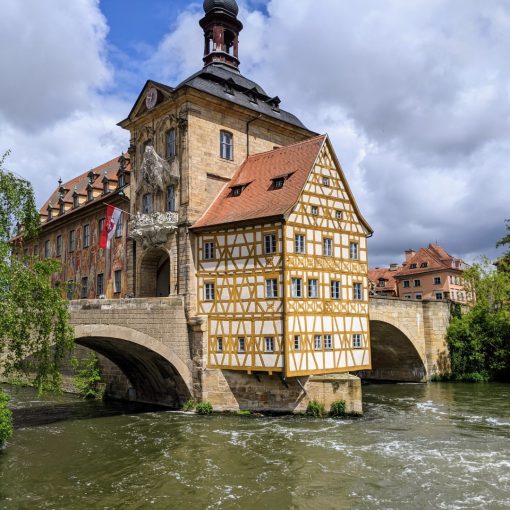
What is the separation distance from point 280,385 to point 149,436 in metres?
5.46

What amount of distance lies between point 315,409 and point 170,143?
12.8 metres

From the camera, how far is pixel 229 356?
2228 cm

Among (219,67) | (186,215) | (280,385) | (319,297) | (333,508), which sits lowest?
(333,508)

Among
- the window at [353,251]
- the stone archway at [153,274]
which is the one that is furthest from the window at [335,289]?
the stone archway at [153,274]

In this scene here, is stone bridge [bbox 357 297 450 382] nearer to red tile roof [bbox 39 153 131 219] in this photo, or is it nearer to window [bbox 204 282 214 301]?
window [bbox 204 282 214 301]

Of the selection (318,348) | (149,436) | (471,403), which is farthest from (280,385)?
(471,403)

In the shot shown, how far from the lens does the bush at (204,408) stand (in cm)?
2194

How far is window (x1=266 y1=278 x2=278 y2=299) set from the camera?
840 inches

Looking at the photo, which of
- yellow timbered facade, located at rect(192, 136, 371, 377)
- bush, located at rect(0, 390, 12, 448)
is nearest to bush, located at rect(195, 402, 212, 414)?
yellow timbered facade, located at rect(192, 136, 371, 377)

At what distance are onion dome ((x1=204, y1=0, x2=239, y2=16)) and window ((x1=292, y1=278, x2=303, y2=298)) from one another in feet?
53.0

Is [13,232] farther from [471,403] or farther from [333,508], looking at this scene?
[471,403]

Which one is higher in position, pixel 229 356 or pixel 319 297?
pixel 319 297

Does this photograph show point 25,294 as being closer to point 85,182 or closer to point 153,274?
point 153,274

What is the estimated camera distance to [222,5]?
2964cm
